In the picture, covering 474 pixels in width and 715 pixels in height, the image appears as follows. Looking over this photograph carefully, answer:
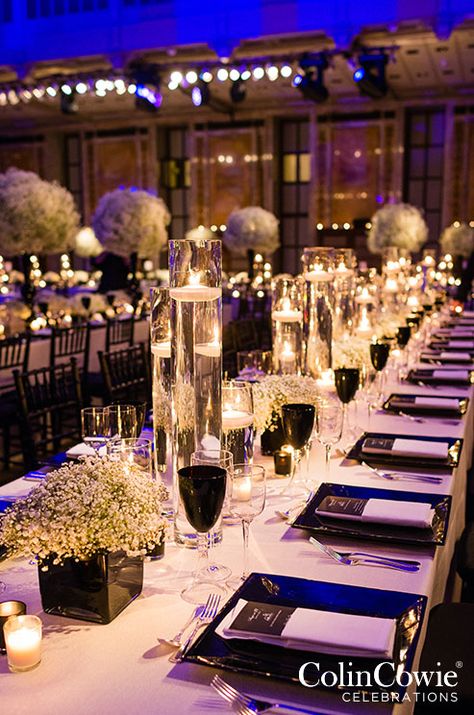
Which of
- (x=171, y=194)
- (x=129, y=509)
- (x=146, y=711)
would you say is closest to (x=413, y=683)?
(x=146, y=711)

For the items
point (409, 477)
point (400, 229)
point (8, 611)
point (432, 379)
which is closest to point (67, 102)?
point (400, 229)

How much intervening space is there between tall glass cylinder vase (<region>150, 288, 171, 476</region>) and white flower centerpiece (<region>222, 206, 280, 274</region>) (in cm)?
1000

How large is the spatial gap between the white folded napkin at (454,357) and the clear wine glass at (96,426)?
2.74m

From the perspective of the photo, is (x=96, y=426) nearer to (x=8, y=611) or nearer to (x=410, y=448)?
(x=8, y=611)

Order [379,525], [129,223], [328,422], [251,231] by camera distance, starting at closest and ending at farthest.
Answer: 1. [379,525]
2. [328,422]
3. [129,223]
4. [251,231]

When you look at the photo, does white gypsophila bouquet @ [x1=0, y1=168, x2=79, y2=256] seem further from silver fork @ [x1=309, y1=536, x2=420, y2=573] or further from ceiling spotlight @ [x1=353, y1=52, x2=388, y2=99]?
ceiling spotlight @ [x1=353, y1=52, x2=388, y2=99]

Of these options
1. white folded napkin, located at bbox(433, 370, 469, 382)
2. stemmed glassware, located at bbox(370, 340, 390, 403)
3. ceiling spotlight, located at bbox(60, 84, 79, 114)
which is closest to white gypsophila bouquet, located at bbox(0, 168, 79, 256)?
white folded napkin, located at bbox(433, 370, 469, 382)

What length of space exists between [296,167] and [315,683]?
16.8 meters

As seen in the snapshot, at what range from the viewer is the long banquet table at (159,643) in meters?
1.11

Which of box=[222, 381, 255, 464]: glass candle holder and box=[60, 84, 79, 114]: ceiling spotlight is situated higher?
box=[60, 84, 79, 114]: ceiling spotlight

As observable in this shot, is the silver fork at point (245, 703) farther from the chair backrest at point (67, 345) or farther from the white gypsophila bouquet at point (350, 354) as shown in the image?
the chair backrest at point (67, 345)

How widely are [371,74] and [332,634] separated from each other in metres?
11.3

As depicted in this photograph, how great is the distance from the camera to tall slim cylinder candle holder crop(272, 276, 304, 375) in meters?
3.28

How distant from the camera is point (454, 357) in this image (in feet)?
14.1
